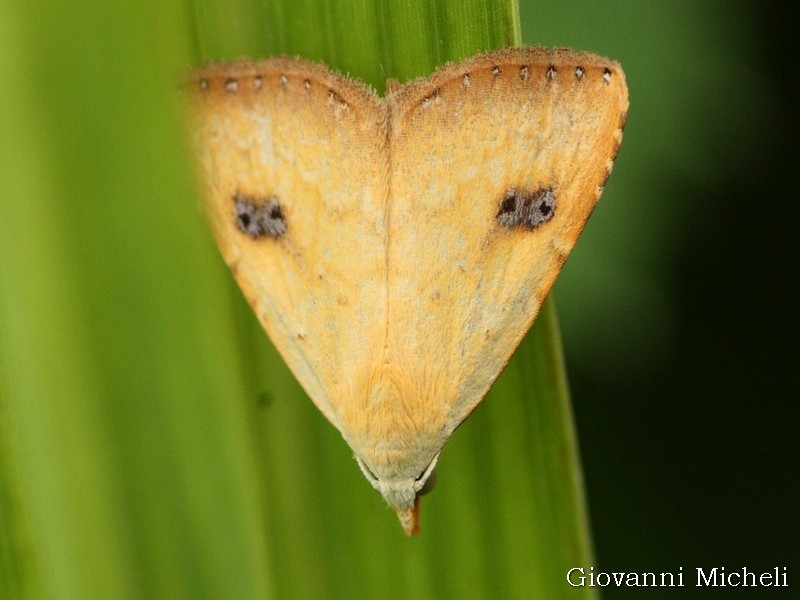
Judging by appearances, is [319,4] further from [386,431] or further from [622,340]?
[622,340]

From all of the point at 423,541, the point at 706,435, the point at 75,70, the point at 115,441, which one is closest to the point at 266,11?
the point at 75,70

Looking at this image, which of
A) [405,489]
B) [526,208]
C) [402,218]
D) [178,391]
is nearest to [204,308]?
[178,391]

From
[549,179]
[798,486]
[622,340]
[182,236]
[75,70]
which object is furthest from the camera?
[798,486]

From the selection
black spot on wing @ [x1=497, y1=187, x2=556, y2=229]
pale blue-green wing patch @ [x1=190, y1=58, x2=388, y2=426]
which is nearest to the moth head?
pale blue-green wing patch @ [x1=190, y1=58, x2=388, y2=426]

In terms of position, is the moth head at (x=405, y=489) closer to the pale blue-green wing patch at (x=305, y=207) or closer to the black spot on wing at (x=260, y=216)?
the pale blue-green wing patch at (x=305, y=207)

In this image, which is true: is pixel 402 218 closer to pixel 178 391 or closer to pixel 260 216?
pixel 260 216

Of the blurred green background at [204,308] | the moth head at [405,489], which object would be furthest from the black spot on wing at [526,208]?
the moth head at [405,489]
